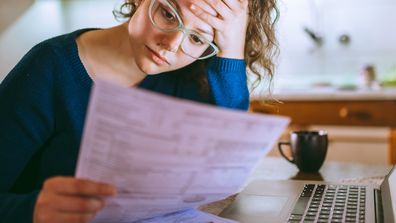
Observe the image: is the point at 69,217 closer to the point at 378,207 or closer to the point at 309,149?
the point at 378,207

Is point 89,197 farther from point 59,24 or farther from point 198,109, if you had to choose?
point 59,24

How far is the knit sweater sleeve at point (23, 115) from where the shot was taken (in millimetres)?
784

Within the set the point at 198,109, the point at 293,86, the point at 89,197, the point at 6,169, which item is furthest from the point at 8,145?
the point at 293,86

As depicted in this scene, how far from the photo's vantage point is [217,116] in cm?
50

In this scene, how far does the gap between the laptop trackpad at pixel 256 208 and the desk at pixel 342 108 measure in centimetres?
150

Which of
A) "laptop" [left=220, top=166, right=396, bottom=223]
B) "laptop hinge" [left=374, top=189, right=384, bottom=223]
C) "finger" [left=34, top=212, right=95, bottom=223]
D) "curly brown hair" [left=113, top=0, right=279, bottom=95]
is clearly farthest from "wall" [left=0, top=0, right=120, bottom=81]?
"finger" [left=34, top=212, right=95, bottom=223]

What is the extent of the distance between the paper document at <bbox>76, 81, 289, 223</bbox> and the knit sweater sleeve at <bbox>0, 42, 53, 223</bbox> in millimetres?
261

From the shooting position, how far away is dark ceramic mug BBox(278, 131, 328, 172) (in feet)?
3.86

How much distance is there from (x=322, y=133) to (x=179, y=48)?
0.50 m

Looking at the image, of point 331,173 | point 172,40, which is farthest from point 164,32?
point 331,173

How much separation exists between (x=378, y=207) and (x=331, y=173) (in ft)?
1.23

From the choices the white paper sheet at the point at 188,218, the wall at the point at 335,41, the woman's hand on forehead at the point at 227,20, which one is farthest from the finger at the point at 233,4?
the wall at the point at 335,41

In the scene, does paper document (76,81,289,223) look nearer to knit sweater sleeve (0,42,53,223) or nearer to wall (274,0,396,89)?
knit sweater sleeve (0,42,53,223)

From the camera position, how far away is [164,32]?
2.71 ft
